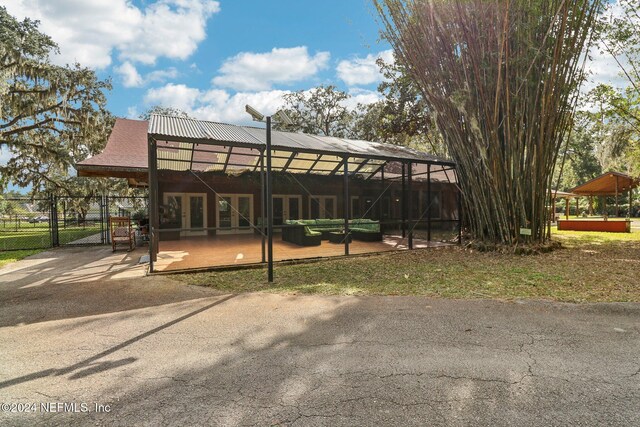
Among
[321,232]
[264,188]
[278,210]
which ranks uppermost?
[264,188]

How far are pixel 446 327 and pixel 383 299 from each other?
3.87 ft

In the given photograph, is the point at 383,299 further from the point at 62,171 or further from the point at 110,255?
the point at 62,171

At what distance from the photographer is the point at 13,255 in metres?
8.66

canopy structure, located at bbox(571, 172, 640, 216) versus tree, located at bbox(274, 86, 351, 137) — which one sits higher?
tree, located at bbox(274, 86, 351, 137)

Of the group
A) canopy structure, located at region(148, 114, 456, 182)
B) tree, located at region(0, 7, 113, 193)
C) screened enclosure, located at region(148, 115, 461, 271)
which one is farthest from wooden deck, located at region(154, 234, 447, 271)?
tree, located at region(0, 7, 113, 193)

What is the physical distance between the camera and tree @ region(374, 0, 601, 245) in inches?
286

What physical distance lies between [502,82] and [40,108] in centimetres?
1811

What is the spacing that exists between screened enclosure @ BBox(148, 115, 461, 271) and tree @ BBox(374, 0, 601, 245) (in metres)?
1.58

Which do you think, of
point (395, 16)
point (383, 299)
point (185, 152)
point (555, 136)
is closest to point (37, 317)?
point (383, 299)

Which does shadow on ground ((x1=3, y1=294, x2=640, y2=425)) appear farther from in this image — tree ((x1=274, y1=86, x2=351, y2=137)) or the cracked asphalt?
tree ((x1=274, y1=86, x2=351, y2=137))

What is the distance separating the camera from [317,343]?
118 inches

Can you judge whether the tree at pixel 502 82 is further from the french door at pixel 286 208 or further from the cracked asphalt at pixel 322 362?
the french door at pixel 286 208

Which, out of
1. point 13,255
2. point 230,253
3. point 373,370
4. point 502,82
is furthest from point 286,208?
point 373,370

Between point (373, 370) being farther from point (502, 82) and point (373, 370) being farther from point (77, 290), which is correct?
point (502, 82)
